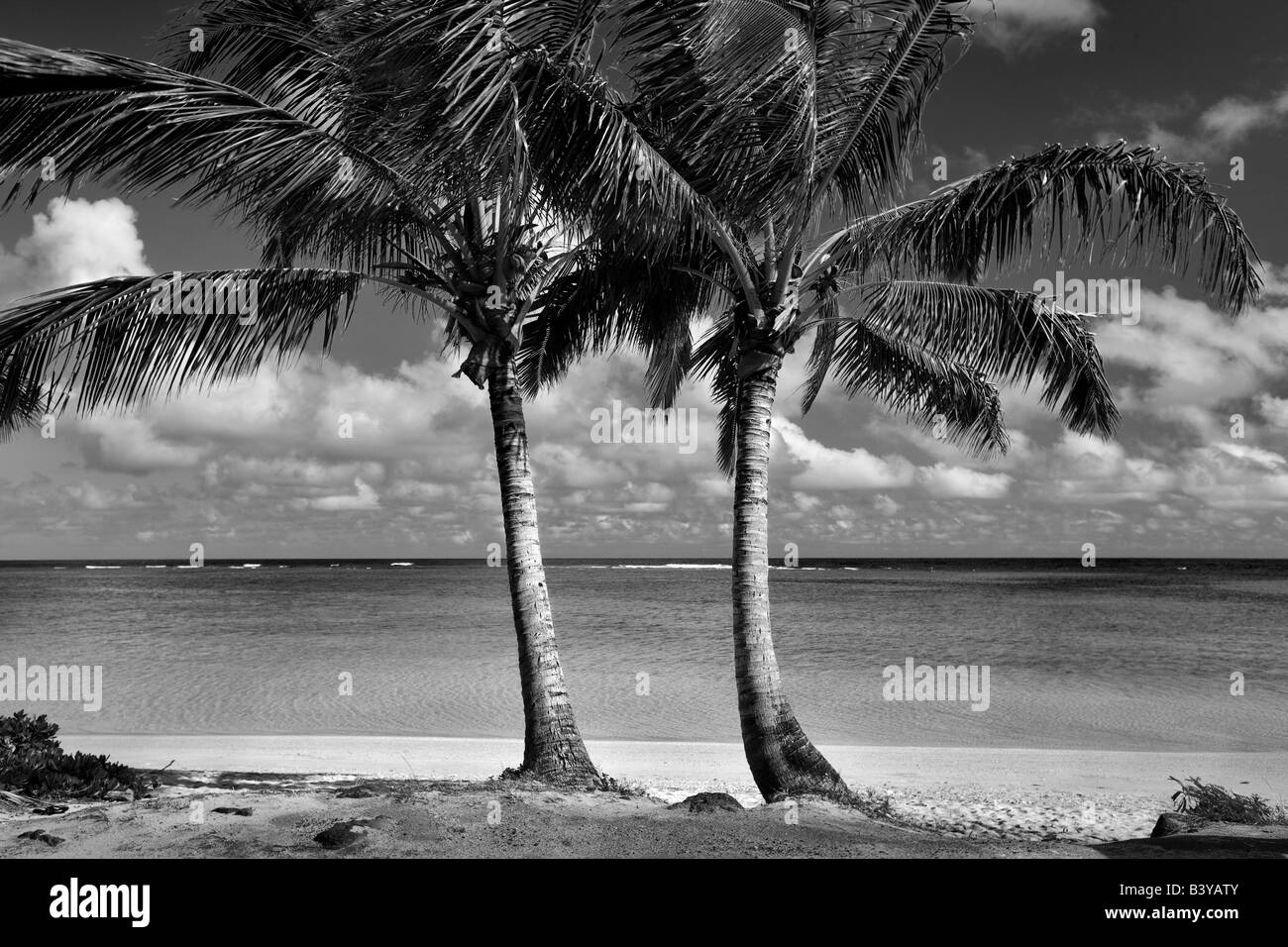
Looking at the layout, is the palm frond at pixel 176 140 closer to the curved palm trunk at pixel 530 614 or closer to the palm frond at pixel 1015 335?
the curved palm trunk at pixel 530 614

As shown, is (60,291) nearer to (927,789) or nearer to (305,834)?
(305,834)

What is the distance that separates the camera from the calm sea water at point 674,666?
1566 cm

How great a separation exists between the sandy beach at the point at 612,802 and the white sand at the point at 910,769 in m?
0.03

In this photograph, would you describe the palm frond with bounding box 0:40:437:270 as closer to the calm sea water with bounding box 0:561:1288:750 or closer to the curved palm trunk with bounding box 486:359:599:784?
the curved palm trunk with bounding box 486:359:599:784

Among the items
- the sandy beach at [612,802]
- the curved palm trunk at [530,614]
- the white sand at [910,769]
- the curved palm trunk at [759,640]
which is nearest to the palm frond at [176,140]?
the curved palm trunk at [530,614]

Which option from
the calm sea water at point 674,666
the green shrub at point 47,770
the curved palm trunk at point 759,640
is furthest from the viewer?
the calm sea water at point 674,666

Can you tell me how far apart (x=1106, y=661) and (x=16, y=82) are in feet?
85.5

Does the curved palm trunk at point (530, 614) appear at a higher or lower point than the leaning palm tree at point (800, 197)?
lower

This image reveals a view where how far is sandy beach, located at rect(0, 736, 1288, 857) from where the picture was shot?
5.42 meters

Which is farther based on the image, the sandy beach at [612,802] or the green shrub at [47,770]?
the green shrub at [47,770]

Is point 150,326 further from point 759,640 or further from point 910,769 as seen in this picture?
point 910,769

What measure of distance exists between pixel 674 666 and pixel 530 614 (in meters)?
16.0

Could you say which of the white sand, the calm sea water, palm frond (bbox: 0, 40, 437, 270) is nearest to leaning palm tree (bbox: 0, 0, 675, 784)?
palm frond (bbox: 0, 40, 437, 270)

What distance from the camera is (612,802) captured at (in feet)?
23.3
